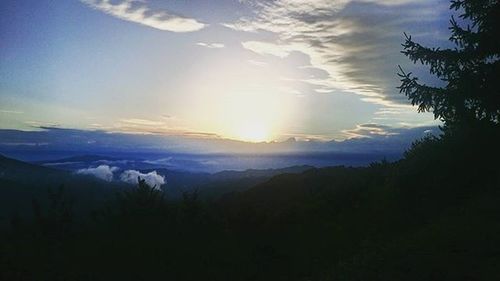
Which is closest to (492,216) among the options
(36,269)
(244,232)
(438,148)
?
(438,148)

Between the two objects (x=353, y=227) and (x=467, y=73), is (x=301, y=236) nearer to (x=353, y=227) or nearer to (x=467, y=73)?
(x=353, y=227)

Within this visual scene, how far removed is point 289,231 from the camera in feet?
55.3

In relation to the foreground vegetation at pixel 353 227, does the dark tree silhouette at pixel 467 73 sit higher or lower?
higher

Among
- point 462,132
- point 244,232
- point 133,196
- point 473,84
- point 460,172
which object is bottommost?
point 244,232

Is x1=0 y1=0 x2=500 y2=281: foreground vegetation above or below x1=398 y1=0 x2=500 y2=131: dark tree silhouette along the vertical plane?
below

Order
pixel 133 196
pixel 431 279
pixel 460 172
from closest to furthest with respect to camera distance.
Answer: pixel 431 279
pixel 133 196
pixel 460 172

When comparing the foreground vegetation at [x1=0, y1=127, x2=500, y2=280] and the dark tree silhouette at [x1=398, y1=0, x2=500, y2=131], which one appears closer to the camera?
the foreground vegetation at [x1=0, y1=127, x2=500, y2=280]

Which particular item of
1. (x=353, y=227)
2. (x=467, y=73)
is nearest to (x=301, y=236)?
(x=353, y=227)

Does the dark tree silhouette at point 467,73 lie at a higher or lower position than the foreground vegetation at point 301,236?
higher

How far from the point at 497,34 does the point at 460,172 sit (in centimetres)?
644

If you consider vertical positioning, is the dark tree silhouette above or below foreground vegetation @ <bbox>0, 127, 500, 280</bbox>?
above

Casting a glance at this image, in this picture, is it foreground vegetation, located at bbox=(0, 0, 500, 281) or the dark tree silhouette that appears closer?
foreground vegetation, located at bbox=(0, 0, 500, 281)

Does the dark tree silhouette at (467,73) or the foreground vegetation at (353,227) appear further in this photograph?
the dark tree silhouette at (467,73)

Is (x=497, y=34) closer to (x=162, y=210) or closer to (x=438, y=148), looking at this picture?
(x=438, y=148)
